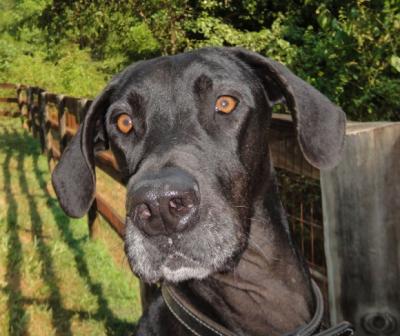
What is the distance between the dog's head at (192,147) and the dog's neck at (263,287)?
0.18 meters

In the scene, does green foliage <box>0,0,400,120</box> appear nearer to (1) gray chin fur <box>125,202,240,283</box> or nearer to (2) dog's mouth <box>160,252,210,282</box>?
(1) gray chin fur <box>125,202,240,283</box>

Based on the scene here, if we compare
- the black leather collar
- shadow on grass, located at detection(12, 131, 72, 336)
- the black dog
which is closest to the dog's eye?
the black dog

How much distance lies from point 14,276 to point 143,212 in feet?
12.5

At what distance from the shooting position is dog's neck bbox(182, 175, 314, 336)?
2484mm

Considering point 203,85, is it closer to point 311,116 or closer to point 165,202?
point 311,116

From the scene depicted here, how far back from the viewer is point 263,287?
8.43 feet

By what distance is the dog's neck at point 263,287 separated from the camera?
2484 mm

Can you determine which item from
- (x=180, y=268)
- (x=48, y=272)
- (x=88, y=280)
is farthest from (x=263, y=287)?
(x=48, y=272)

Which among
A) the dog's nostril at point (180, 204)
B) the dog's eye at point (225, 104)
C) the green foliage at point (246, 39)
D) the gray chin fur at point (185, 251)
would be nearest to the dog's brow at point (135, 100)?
the dog's eye at point (225, 104)

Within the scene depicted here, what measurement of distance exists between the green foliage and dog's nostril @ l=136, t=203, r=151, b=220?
225 cm

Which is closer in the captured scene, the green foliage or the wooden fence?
the wooden fence

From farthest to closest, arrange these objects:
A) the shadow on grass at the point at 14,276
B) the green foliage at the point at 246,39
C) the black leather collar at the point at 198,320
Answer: the green foliage at the point at 246,39 → the shadow on grass at the point at 14,276 → the black leather collar at the point at 198,320

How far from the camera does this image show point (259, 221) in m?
2.58

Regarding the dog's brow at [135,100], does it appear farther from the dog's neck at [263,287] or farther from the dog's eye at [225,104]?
the dog's neck at [263,287]
